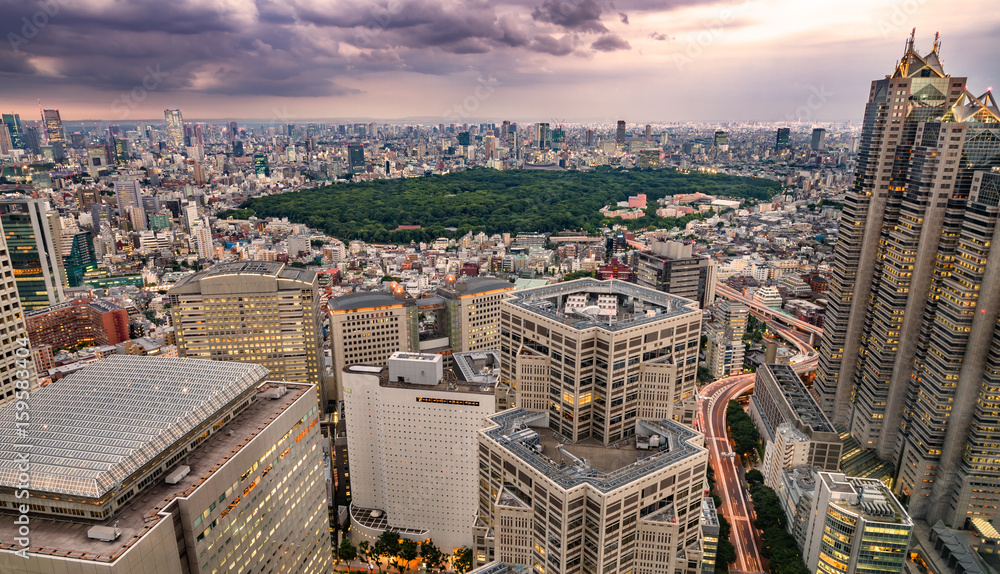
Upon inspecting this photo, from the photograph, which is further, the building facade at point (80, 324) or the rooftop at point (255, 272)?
the building facade at point (80, 324)

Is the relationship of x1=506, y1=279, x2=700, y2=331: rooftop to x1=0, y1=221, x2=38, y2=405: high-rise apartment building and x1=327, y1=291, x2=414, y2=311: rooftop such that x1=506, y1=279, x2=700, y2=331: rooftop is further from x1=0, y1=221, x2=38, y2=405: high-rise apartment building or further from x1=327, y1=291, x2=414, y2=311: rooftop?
x1=0, y1=221, x2=38, y2=405: high-rise apartment building

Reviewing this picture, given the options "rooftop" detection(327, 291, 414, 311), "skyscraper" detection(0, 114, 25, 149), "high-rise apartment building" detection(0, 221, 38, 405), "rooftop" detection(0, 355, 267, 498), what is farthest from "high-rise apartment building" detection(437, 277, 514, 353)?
"skyscraper" detection(0, 114, 25, 149)

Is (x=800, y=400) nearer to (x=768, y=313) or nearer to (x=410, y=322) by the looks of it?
(x=410, y=322)

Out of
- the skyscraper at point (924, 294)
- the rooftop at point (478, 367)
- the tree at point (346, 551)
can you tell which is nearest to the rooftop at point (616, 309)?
the rooftop at point (478, 367)

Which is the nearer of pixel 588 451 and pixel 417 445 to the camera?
pixel 588 451

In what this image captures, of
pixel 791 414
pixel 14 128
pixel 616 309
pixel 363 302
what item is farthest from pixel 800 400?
pixel 14 128

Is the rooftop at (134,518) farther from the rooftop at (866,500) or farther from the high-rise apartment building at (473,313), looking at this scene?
the high-rise apartment building at (473,313)

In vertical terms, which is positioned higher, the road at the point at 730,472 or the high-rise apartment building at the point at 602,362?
the high-rise apartment building at the point at 602,362
